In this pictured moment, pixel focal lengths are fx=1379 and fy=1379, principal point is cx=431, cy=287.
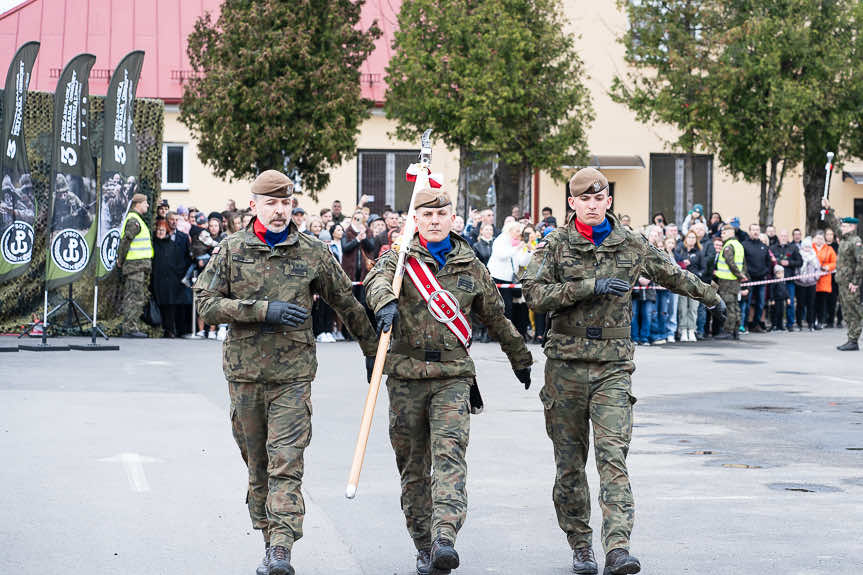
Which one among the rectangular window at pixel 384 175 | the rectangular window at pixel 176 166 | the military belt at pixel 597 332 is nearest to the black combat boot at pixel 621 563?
the military belt at pixel 597 332

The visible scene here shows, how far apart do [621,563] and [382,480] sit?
10.0 ft

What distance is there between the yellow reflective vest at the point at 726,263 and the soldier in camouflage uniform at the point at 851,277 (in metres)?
2.19

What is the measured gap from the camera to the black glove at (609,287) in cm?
634

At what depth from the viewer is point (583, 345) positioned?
21.3ft

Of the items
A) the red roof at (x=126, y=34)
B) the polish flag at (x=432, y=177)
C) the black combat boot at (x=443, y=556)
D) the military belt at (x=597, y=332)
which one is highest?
the red roof at (x=126, y=34)

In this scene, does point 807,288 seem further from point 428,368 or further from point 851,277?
point 428,368

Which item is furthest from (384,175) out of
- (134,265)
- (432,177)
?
(432,177)

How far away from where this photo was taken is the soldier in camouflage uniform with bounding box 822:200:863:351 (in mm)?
20172

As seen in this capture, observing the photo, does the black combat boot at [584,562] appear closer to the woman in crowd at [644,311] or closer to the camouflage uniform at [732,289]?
the woman in crowd at [644,311]

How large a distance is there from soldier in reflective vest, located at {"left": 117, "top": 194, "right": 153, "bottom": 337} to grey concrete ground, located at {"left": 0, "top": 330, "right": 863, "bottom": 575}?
434 cm

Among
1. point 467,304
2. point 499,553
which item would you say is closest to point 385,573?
point 499,553

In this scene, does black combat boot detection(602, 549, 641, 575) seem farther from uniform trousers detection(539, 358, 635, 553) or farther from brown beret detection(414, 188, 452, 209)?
brown beret detection(414, 188, 452, 209)

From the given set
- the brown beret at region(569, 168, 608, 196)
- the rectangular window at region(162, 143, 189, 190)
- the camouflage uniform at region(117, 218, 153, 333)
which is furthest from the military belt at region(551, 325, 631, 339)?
the rectangular window at region(162, 143, 189, 190)

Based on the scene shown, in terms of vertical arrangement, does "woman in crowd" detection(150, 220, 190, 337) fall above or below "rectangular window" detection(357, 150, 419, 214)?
below
